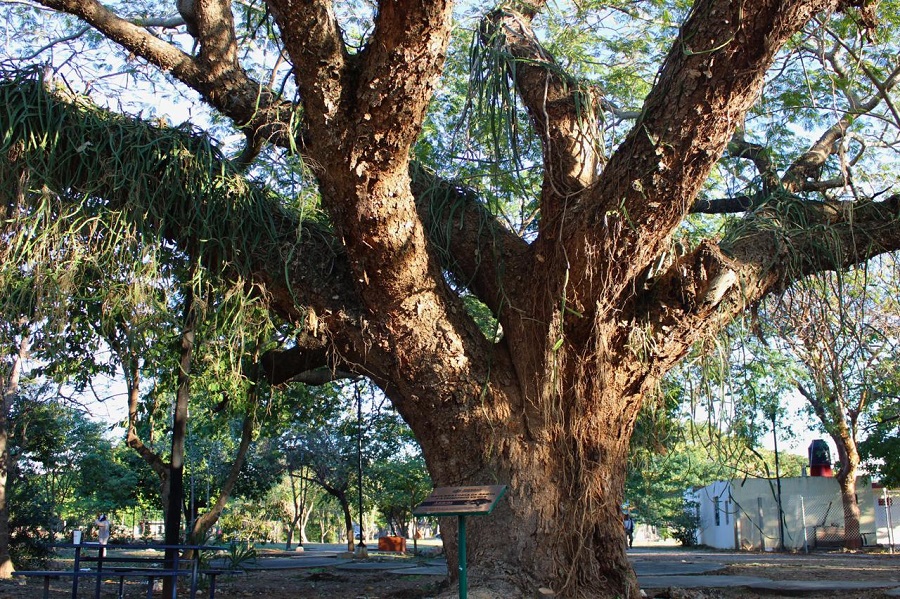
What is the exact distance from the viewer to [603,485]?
5.27 meters

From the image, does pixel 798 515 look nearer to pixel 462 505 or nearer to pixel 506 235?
pixel 506 235

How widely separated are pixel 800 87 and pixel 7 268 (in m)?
7.94

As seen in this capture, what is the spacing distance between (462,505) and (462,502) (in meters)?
0.05

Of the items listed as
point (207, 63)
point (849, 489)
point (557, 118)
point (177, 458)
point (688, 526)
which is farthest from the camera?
point (688, 526)

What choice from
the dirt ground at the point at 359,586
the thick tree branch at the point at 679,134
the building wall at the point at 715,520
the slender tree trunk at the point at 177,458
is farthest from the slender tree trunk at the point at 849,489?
the slender tree trunk at the point at 177,458

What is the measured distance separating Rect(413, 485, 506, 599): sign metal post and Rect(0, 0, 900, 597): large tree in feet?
3.36

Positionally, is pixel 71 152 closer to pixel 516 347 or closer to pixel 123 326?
pixel 123 326

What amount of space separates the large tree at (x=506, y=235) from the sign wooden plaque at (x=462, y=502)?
1.02m

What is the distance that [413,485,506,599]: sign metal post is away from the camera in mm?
3803

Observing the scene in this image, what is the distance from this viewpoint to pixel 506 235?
239 inches

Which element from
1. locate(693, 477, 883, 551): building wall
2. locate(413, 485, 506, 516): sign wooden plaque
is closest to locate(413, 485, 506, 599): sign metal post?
locate(413, 485, 506, 516): sign wooden plaque

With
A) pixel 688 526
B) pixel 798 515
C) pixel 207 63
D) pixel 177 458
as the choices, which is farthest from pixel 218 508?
pixel 688 526

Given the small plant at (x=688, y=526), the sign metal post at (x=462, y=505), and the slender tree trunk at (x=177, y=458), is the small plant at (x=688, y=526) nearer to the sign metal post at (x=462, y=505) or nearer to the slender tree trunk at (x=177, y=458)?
the slender tree trunk at (x=177, y=458)

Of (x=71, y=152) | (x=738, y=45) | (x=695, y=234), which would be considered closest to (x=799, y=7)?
(x=738, y=45)
